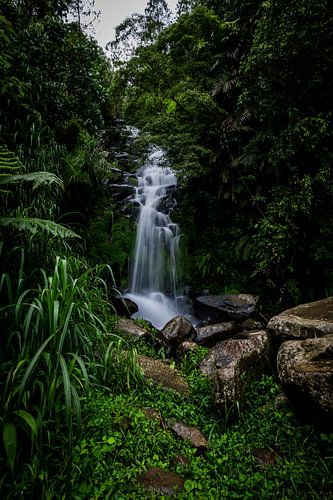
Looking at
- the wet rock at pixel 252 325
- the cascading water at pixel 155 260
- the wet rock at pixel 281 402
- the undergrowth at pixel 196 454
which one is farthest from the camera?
the cascading water at pixel 155 260

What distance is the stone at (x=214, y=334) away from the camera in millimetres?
4688

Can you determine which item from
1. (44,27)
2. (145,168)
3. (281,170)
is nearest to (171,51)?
(145,168)

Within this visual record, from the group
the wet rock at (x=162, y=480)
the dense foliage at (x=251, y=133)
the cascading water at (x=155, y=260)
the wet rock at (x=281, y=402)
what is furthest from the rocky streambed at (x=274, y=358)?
the cascading water at (x=155, y=260)

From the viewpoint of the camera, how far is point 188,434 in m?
2.27

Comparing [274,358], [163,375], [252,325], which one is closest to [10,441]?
[163,375]

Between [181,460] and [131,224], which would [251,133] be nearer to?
[131,224]

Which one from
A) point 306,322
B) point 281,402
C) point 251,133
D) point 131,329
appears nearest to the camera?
point 281,402

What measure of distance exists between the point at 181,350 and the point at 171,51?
31.4 ft

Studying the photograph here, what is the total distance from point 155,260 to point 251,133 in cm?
455

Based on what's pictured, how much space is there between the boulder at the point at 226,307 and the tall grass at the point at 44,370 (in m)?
3.90

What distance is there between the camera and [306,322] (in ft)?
10.3

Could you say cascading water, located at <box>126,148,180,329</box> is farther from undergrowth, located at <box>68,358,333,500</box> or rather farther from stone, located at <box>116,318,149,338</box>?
undergrowth, located at <box>68,358,333,500</box>

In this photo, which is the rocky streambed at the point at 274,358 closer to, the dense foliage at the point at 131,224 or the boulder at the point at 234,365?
the boulder at the point at 234,365

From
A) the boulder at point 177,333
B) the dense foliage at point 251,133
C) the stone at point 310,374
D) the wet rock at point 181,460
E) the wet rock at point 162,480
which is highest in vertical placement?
the dense foliage at point 251,133
